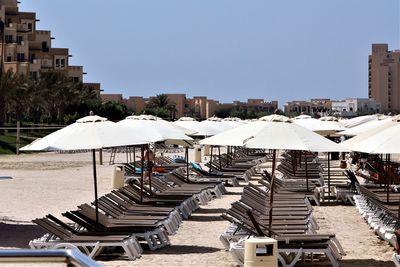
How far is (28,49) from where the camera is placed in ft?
290

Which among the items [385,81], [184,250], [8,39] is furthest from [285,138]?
[385,81]

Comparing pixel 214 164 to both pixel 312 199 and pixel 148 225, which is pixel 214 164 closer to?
pixel 312 199

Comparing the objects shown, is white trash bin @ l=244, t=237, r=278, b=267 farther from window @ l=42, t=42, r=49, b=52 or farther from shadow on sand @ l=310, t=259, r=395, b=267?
window @ l=42, t=42, r=49, b=52

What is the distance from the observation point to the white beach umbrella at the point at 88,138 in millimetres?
11812

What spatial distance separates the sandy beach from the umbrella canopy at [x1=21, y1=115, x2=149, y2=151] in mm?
1515

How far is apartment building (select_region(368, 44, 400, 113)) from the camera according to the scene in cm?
17788

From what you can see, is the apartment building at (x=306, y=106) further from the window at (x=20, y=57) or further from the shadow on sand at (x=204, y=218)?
the shadow on sand at (x=204, y=218)

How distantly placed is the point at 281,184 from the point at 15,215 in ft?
19.4

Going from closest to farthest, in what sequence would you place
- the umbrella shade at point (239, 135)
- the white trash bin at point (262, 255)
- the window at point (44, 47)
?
1. the white trash bin at point (262, 255)
2. the umbrella shade at point (239, 135)
3. the window at point (44, 47)

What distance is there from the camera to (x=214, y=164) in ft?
82.6

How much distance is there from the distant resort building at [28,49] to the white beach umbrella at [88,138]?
68.0 meters

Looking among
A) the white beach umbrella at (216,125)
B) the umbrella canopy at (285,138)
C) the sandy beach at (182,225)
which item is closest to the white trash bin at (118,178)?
the sandy beach at (182,225)

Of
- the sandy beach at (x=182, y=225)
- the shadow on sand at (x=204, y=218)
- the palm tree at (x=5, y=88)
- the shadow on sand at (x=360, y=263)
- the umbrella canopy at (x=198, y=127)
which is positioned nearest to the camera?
the shadow on sand at (x=360, y=263)

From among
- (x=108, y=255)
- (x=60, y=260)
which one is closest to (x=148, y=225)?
(x=108, y=255)
